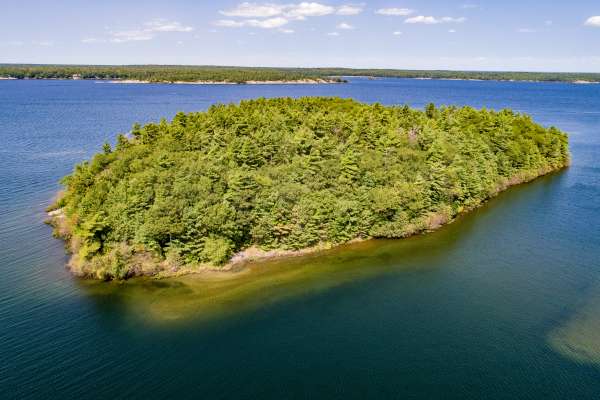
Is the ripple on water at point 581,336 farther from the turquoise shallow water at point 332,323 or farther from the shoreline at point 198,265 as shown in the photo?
the shoreline at point 198,265

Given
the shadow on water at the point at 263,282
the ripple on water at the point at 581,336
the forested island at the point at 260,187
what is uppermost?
the forested island at the point at 260,187

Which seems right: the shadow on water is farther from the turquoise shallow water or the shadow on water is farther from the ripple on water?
the ripple on water

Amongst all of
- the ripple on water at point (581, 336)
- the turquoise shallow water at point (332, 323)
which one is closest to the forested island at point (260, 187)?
the turquoise shallow water at point (332, 323)

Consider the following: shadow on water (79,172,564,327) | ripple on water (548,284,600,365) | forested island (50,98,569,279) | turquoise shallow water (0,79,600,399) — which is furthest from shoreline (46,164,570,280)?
ripple on water (548,284,600,365)

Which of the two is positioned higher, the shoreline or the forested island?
the forested island

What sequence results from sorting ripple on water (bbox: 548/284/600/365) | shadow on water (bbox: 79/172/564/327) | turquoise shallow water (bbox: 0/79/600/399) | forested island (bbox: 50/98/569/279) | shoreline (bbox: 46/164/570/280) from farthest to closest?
forested island (bbox: 50/98/569/279), shoreline (bbox: 46/164/570/280), shadow on water (bbox: 79/172/564/327), ripple on water (bbox: 548/284/600/365), turquoise shallow water (bbox: 0/79/600/399)

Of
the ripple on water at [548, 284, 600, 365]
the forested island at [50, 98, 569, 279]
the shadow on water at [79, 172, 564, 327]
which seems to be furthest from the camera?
the forested island at [50, 98, 569, 279]

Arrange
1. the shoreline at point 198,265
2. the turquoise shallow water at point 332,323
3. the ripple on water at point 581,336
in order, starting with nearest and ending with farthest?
the turquoise shallow water at point 332,323
the ripple on water at point 581,336
the shoreline at point 198,265

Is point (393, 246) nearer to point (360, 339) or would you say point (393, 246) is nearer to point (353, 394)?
point (360, 339)
